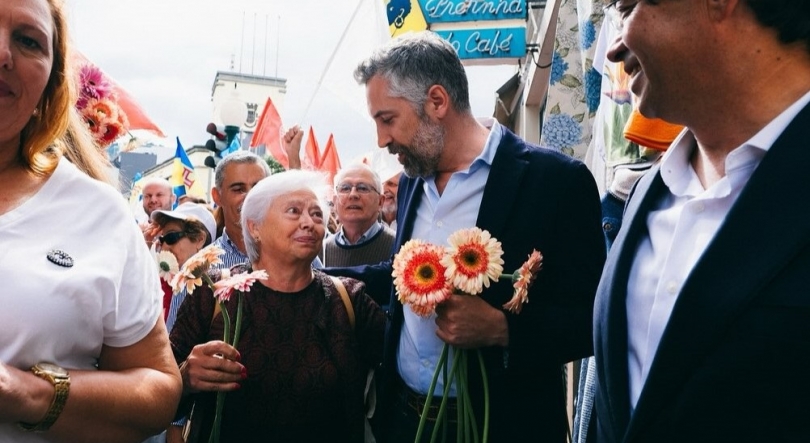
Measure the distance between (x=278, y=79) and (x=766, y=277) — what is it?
66.7m

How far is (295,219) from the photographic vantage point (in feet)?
10.6

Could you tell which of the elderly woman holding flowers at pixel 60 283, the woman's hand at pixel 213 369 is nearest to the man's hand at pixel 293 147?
the woman's hand at pixel 213 369

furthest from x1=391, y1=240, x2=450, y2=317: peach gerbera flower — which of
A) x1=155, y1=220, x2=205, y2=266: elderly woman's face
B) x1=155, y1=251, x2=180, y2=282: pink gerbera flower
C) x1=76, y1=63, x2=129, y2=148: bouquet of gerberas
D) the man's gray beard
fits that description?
x1=155, y1=220, x2=205, y2=266: elderly woman's face

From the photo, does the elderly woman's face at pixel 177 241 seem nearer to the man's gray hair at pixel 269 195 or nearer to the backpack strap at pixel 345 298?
the man's gray hair at pixel 269 195

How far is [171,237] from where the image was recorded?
4680 millimetres

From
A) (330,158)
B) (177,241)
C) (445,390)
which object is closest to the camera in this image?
(445,390)

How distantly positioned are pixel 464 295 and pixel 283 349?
967 mm

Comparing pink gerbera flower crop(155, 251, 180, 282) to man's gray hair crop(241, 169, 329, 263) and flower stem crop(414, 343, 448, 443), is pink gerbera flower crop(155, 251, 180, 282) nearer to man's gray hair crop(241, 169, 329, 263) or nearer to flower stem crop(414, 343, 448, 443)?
man's gray hair crop(241, 169, 329, 263)

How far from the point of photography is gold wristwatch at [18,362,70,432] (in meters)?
1.43

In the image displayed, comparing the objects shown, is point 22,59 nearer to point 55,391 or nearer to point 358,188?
point 55,391

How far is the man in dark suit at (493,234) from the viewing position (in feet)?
7.64

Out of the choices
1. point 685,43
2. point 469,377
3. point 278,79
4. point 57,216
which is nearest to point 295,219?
point 469,377

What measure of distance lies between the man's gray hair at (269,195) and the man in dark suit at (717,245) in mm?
2080

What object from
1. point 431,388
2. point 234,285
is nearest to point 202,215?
point 234,285
